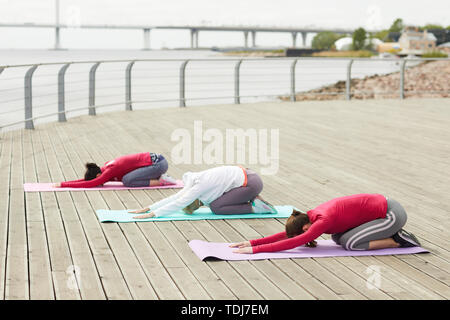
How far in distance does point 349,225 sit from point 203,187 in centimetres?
135

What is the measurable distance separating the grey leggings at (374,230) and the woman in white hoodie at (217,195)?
1.22m

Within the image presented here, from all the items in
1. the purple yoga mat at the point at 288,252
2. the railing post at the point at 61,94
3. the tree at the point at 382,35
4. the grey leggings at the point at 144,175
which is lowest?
the purple yoga mat at the point at 288,252

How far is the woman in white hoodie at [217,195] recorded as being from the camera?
5594mm

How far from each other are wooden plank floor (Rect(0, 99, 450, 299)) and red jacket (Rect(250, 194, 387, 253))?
0.14 m

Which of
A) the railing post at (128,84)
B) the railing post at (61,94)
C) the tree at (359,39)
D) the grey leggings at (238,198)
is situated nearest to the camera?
the grey leggings at (238,198)

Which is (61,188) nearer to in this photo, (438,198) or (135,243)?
(135,243)

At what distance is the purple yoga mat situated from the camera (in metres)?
4.63

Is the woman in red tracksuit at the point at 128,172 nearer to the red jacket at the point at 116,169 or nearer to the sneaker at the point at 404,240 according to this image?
the red jacket at the point at 116,169

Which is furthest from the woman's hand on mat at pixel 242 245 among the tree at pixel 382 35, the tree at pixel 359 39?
the tree at pixel 382 35

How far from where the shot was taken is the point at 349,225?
15.5 feet

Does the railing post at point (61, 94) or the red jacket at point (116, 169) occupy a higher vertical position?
the railing post at point (61, 94)

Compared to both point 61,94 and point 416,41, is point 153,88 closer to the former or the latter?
point 61,94

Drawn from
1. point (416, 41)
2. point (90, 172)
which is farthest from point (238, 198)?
point (416, 41)
